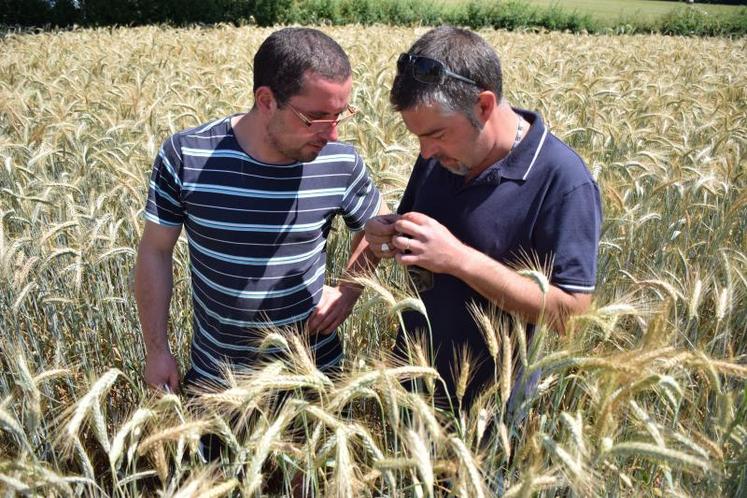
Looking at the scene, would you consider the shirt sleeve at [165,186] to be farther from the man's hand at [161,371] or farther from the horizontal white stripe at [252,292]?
the man's hand at [161,371]

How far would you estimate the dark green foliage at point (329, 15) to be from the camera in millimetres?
18719

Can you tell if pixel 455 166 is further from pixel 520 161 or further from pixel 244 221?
pixel 244 221

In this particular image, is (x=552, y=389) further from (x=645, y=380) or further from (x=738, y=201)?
(x=738, y=201)

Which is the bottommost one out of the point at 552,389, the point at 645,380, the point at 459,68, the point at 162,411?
the point at 552,389

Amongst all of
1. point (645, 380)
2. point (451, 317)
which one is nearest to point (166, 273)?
point (451, 317)

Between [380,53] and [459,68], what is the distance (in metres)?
7.52

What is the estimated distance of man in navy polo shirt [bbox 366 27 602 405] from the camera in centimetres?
154

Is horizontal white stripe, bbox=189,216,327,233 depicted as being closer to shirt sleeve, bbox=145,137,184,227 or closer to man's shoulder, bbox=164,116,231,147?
shirt sleeve, bbox=145,137,184,227

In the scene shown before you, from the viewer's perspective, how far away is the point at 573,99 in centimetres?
525

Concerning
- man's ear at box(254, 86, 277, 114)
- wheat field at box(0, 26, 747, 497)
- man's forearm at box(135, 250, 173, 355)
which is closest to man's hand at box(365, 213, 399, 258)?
wheat field at box(0, 26, 747, 497)

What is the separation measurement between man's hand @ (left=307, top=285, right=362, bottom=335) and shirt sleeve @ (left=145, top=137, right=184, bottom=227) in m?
0.55

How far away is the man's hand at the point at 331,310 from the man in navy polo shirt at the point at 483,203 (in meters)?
0.37

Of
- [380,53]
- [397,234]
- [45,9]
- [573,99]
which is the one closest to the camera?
[397,234]

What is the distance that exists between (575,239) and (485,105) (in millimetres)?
407
